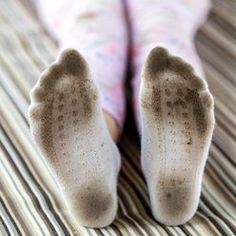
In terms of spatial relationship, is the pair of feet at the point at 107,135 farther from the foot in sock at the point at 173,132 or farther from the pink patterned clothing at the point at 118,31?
the pink patterned clothing at the point at 118,31

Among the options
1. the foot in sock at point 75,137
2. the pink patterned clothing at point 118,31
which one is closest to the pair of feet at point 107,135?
the foot in sock at point 75,137

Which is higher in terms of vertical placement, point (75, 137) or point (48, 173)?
point (75, 137)

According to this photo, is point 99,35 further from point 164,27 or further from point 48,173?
point 48,173

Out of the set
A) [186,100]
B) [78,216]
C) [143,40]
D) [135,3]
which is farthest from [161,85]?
[135,3]

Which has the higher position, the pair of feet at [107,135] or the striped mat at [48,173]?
the pair of feet at [107,135]

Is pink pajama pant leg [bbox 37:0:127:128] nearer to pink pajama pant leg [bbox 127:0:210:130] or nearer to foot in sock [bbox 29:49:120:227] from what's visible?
pink pajama pant leg [bbox 127:0:210:130]

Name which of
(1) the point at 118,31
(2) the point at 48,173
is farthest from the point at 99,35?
(2) the point at 48,173

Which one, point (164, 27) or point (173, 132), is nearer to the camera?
point (173, 132)

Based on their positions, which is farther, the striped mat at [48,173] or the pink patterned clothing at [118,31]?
the pink patterned clothing at [118,31]
